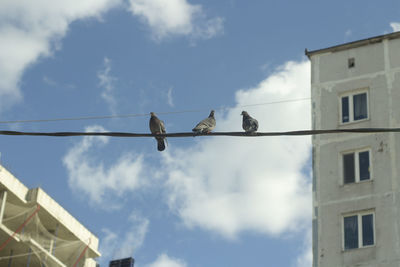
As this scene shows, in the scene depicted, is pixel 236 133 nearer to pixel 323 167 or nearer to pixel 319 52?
pixel 323 167

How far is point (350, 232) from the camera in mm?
31281

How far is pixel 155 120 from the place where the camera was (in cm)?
2394

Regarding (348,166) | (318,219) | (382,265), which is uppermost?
(348,166)

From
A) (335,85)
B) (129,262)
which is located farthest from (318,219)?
(129,262)

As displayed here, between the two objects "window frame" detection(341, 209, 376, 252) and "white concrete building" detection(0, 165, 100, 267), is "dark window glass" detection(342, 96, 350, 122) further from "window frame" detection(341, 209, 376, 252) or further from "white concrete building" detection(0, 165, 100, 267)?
"white concrete building" detection(0, 165, 100, 267)

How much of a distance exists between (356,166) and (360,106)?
2.99 metres

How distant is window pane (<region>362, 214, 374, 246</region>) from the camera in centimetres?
3058

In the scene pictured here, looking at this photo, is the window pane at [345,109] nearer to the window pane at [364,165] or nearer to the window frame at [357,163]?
the window frame at [357,163]

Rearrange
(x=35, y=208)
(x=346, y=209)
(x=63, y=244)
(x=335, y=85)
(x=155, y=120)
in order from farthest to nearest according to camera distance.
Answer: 1. (x=63, y=244)
2. (x=35, y=208)
3. (x=335, y=85)
4. (x=346, y=209)
5. (x=155, y=120)

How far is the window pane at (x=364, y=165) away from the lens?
32.4 m

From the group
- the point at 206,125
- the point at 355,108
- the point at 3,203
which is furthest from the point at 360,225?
the point at 3,203

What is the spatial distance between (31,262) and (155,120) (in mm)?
34748

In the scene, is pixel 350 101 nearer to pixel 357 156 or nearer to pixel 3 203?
pixel 357 156

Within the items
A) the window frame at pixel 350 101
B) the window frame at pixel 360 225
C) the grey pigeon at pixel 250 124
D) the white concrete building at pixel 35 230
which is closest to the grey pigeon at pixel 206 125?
the grey pigeon at pixel 250 124
